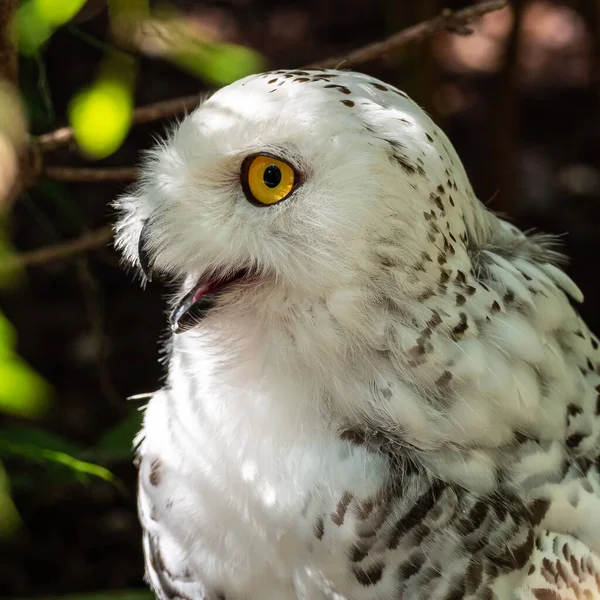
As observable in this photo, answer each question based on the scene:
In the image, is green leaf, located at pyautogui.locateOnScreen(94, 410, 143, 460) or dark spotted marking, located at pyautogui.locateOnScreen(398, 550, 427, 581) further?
green leaf, located at pyautogui.locateOnScreen(94, 410, 143, 460)

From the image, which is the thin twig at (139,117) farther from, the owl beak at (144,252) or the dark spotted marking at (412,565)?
the dark spotted marking at (412,565)

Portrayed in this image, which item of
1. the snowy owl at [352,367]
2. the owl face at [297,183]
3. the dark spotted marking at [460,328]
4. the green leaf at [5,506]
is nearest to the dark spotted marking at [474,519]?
the snowy owl at [352,367]

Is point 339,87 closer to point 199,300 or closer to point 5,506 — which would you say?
point 199,300

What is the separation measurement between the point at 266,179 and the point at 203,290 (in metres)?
0.22

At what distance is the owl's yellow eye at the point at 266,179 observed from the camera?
46.7 inches

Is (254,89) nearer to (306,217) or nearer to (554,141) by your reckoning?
(306,217)

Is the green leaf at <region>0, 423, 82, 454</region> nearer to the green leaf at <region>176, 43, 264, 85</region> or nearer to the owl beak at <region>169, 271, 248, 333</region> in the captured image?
the owl beak at <region>169, 271, 248, 333</region>

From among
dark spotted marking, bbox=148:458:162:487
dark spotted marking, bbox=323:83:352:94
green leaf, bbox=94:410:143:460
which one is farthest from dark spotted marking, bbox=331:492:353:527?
green leaf, bbox=94:410:143:460

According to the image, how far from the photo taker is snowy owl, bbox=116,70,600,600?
3.96 ft

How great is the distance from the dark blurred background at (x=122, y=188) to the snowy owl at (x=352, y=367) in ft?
1.11

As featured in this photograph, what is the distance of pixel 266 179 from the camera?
119cm

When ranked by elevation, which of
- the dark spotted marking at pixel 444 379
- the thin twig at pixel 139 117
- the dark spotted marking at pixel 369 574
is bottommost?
the dark spotted marking at pixel 369 574

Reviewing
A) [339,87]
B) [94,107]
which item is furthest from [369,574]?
[94,107]

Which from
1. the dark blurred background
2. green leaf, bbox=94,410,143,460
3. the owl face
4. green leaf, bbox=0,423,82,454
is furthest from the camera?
the dark blurred background
